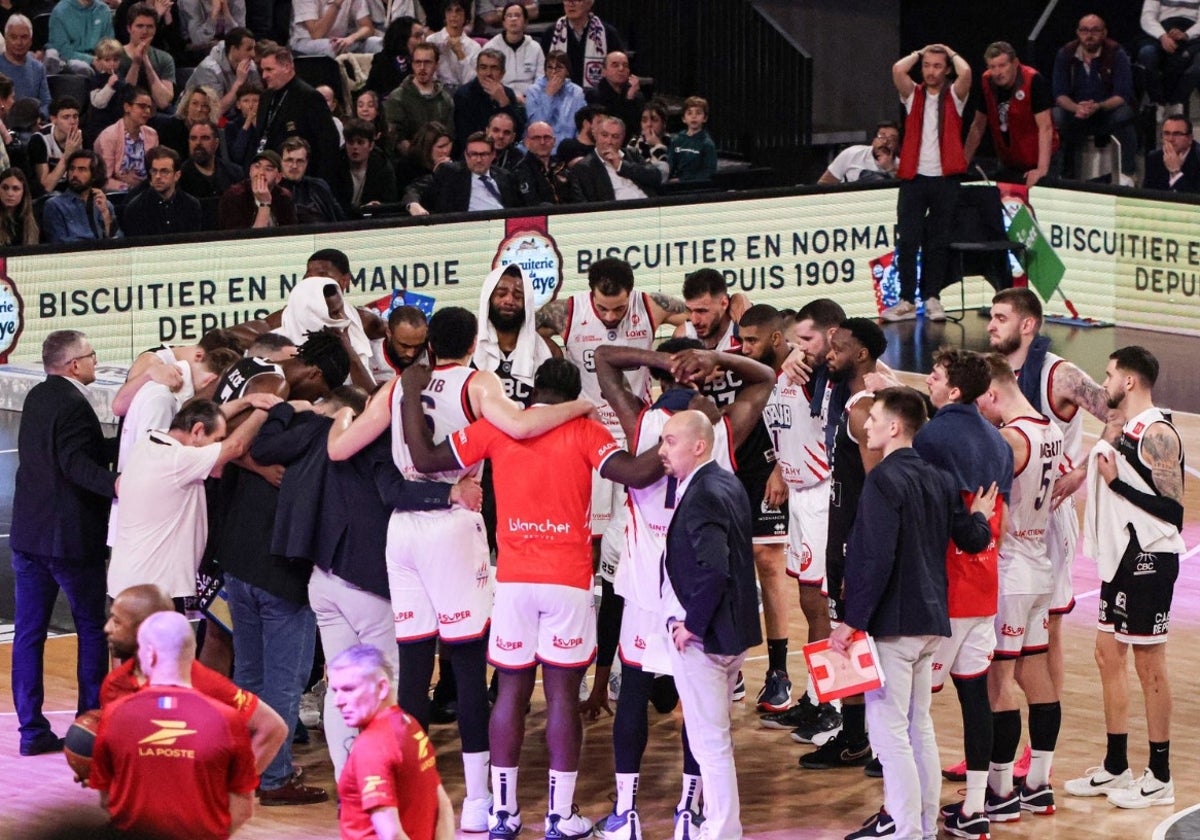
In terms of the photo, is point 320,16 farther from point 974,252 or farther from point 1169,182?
point 1169,182

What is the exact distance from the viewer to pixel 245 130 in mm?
17594

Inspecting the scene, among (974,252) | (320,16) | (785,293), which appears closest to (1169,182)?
(974,252)

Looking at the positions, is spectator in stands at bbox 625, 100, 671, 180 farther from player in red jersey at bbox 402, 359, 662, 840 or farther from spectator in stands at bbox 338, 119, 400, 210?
player in red jersey at bbox 402, 359, 662, 840

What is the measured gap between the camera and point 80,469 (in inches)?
352

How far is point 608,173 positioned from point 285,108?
3015 mm

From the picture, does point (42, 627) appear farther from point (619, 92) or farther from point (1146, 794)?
point (619, 92)

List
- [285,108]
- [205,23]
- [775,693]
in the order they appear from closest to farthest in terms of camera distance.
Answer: [775,693] → [285,108] → [205,23]

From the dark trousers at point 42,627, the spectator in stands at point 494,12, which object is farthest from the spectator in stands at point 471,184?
the dark trousers at point 42,627

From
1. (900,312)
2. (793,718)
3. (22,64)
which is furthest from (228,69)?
(793,718)

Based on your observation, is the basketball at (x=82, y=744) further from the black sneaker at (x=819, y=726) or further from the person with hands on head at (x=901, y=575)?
the black sneaker at (x=819, y=726)

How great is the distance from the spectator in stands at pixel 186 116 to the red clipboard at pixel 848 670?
1109 centimetres

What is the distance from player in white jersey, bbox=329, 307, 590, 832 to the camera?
321 inches

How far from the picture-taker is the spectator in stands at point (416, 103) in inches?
744

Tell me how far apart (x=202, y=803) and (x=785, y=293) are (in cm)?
1326
